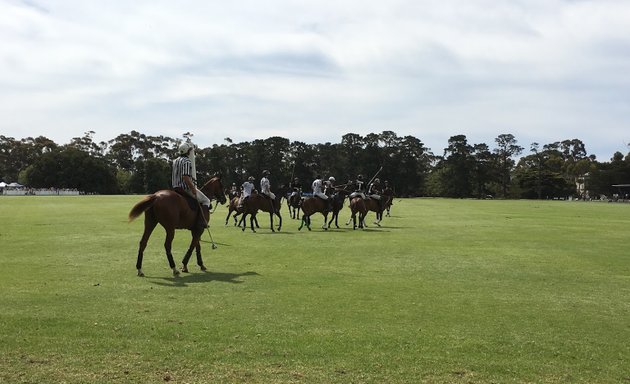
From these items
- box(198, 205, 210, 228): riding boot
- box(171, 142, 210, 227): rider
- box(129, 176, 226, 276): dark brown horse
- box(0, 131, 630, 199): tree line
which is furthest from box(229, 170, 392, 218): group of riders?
box(0, 131, 630, 199): tree line

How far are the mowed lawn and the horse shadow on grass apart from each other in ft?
0.19

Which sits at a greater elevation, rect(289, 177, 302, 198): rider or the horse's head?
rect(289, 177, 302, 198): rider

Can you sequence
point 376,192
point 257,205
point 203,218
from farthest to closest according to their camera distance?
point 376,192
point 257,205
point 203,218

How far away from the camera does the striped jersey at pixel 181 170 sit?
12.7 m

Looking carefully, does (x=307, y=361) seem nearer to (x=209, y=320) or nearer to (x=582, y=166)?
(x=209, y=320)

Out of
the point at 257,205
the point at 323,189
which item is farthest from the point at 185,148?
the point at 323,189

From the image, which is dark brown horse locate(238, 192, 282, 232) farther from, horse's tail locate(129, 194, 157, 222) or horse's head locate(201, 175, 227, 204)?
horse's tail locate(129, 194, 157, 222)

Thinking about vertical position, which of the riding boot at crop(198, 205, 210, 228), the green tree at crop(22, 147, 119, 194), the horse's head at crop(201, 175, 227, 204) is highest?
the green tree at crop(22, 147, 119, 194)

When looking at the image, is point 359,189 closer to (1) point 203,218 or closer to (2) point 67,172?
(1) point 203,218

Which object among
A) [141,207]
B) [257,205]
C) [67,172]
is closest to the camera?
[141,207]

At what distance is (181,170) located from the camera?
501 inches

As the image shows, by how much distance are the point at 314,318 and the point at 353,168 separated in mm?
122894

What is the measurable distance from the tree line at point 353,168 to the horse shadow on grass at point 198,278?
99374 millimetres

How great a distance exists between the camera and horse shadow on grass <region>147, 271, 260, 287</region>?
10.9m
